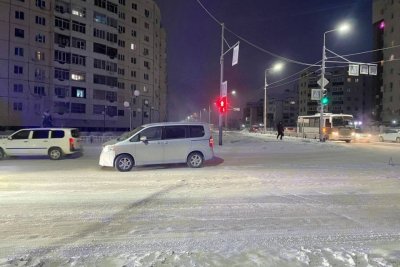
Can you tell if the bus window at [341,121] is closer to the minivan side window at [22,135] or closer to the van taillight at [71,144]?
the van taillight at [71,144]

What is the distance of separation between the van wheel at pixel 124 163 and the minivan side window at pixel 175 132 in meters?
1.59

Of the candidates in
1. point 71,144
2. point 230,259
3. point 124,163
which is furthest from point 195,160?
point 230,259

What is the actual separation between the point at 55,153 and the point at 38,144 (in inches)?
36.0

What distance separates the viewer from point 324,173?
1439 centimetres

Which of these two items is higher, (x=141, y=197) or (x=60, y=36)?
(x=60, y=36)

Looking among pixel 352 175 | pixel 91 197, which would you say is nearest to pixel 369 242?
pixel 91 197

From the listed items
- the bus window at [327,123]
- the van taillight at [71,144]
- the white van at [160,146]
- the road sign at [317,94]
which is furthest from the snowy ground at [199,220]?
the bus window at [327,123]

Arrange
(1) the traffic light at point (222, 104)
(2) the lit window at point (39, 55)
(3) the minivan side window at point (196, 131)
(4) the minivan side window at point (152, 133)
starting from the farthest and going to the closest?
(2) the lit window at point (39, 55) → (1) the traffic light at point (222, 104) → (3) the minivan side window at point (196, 131) → (4) the minivan side window at point (152, 133)

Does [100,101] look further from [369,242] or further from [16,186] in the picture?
[369,242]

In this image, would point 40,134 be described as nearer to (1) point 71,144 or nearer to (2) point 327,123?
(1) point 71,144

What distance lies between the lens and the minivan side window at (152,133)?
15031mm

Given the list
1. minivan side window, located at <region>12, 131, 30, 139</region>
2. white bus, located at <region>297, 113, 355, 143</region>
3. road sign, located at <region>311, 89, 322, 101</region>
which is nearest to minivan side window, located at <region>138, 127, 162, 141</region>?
minivan side window, located at <region>12, 131, 30, 139</region>

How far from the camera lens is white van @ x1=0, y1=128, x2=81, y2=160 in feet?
63.7

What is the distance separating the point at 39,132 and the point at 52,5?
50.8 m
